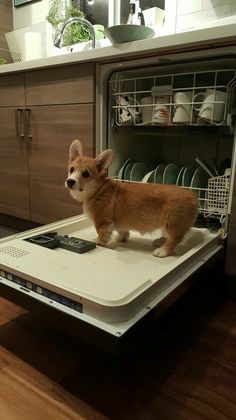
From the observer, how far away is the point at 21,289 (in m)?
0.79

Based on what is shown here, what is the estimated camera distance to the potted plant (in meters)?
1.81

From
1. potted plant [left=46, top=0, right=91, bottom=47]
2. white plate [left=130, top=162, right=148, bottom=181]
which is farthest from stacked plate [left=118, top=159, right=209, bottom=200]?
potted plant [left=46, top=0, right=91, bottom=47]

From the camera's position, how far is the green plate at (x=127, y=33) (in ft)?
3.93

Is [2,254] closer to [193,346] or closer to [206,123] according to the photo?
[193,346]

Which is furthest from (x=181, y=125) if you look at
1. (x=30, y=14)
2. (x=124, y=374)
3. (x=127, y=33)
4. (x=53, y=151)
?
(x=30, y=14)

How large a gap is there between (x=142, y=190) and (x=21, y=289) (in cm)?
51

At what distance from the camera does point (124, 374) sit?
32.4 inches

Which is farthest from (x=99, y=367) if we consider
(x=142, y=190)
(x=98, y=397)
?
(x=142, y=190)

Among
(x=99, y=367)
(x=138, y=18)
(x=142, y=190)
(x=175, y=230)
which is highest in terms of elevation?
(x=138, y=18)

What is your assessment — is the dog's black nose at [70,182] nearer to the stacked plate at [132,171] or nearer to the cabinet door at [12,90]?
the stacked plate at [132,171]

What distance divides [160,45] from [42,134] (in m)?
0.78

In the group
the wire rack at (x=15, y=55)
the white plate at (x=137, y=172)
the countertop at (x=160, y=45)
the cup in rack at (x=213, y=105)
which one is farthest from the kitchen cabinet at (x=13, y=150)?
the cup in rack at (x=213, y=105)

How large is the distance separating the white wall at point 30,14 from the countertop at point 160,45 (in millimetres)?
1025

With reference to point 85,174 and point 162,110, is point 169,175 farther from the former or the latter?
point 85,174
